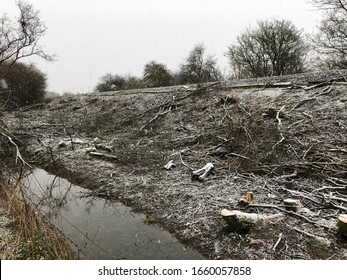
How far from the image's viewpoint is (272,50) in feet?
67.9

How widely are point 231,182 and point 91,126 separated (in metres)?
8.41

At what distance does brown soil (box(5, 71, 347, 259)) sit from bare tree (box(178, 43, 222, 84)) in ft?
39.3

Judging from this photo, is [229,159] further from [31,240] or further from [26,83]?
[26,83]

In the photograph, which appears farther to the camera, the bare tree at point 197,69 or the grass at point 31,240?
the bare tree at point 197,69

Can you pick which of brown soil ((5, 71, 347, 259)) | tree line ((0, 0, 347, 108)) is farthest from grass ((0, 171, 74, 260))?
tree line ((0, 0, 347, 108))

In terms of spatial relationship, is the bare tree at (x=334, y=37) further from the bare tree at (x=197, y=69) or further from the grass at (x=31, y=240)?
the grass at (x=31, y=240)

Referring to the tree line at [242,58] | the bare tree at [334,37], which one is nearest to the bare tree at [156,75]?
the tree line at [242,58]

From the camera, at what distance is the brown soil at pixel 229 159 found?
4.14 m

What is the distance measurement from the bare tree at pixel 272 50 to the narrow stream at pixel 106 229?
18443 millimetres

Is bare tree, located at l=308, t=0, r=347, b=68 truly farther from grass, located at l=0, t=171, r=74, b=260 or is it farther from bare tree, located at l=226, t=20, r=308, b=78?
grass, located at l=0, t=171, r=74, b=260

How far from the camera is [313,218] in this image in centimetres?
425

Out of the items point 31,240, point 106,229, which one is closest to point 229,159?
point 106,229
